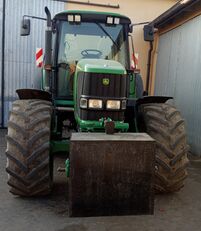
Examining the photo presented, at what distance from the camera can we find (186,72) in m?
7.36

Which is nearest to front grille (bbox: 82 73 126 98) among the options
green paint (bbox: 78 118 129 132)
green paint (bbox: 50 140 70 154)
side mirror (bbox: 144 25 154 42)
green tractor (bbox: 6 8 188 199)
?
green tractor (bbox: 6 8 188 199)

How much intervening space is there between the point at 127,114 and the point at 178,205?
4.68ft

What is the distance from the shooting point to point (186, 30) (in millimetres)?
7543

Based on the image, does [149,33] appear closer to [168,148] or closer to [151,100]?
[151,100]

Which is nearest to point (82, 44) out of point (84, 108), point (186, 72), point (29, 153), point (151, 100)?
point (151, 100)

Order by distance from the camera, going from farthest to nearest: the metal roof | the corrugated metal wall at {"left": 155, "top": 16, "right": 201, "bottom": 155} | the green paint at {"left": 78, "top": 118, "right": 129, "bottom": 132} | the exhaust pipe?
the metal roof < the corrugated metal wall at {"left": 155, "top": 16, "right": 201, "bottom": 155} < the exhaust pipe < the green paint at {"left": 78, "top": 118, "right": 129, "bottom": 132}

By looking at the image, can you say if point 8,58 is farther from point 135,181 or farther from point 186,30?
point 135,181

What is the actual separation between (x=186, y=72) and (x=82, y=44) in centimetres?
363

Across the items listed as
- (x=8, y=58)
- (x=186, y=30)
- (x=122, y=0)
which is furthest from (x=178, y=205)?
(x=122, y=0)

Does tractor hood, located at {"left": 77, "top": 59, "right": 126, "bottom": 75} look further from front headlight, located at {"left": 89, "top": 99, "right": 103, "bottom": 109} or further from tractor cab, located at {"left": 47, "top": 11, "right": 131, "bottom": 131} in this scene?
tractor cab, located at {"left": 47, "top": 11, "right": 131, "bottom": 131}

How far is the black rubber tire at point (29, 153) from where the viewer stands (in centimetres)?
346

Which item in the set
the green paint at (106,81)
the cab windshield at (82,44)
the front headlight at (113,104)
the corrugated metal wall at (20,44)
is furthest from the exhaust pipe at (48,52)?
the corrugated metal wall at (20,44)

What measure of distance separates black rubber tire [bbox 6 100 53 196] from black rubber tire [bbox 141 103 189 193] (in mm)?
1248

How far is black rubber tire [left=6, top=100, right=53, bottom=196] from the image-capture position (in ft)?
11.3
